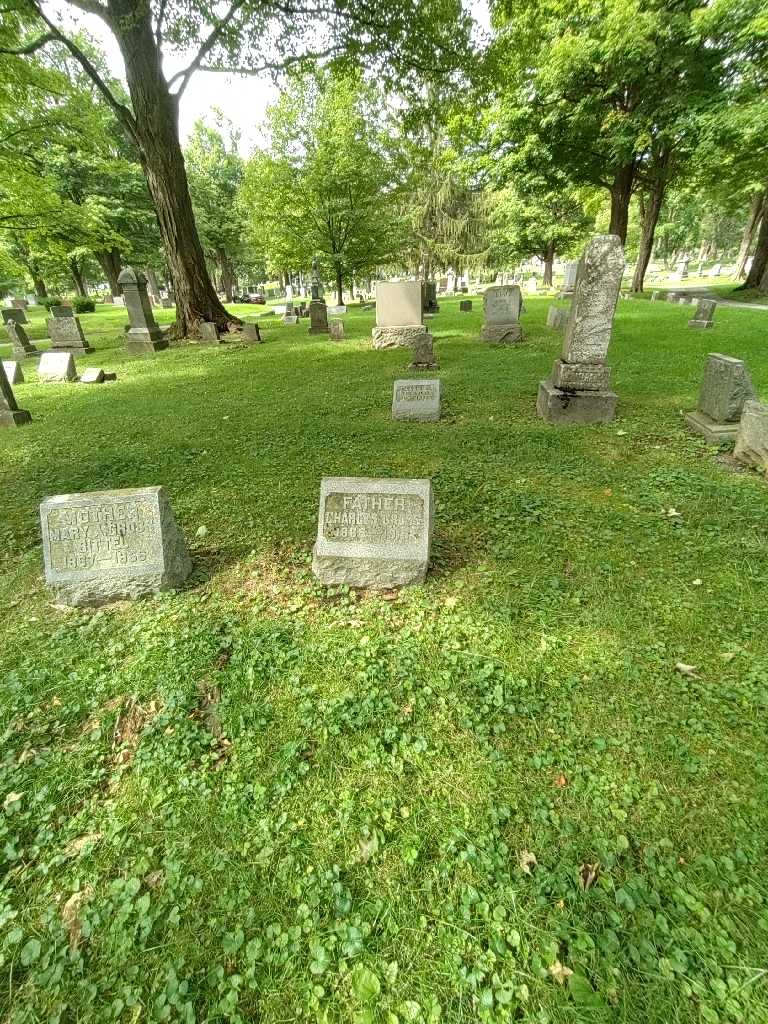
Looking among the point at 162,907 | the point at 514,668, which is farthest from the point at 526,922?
the point at 162,907

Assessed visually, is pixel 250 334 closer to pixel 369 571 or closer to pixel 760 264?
pixel 369 571

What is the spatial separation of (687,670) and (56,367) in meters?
14.0

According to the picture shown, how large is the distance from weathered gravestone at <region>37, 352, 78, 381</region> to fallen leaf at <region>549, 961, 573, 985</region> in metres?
13.8

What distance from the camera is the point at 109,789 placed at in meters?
2.25

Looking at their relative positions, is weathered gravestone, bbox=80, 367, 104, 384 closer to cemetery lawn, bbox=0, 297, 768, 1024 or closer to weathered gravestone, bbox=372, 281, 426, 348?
weathered gravestone, bbox=372, 281, 426, 348

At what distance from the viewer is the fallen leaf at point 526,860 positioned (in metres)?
1.86

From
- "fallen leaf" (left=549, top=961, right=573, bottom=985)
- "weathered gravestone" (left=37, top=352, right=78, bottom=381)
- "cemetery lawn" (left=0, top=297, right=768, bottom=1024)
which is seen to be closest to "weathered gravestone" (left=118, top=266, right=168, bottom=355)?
"weathered gravestone" (left=37, top=352, right=78, bottom=381)

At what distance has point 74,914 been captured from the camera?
70.4 inches

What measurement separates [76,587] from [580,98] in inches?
830

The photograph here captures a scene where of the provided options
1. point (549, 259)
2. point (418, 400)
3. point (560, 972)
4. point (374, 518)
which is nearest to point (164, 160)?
point (418, 400)

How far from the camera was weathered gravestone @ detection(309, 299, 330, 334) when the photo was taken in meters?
16.3

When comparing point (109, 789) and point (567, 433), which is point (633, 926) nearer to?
point (109, 789)

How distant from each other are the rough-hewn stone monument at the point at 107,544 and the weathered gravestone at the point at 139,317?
12492 mm

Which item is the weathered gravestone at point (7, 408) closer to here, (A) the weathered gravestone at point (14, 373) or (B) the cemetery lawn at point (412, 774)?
(B) the cemetery lawn at point (412, 774)
